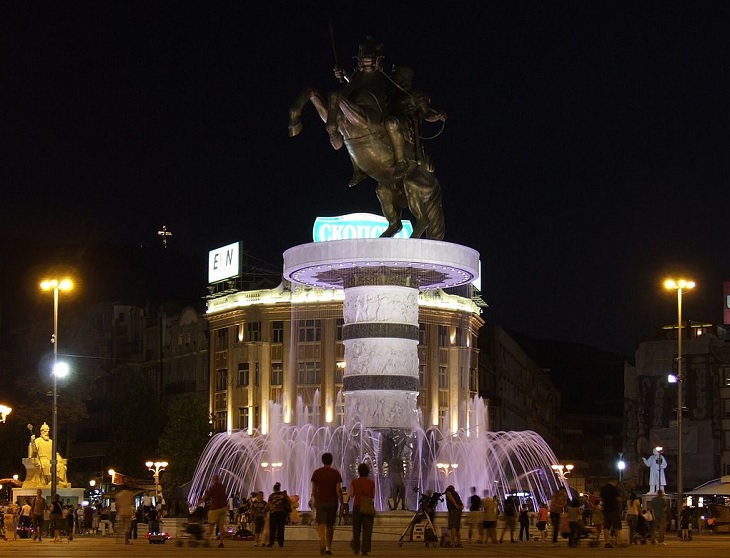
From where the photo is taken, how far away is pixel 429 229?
3638cm

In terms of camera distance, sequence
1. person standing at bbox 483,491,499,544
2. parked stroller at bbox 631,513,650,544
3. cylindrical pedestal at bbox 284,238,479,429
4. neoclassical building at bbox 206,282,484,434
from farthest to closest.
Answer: neoclassical building at bbox 206,282,484,434 → parked stroller at bbox 631,513,650,544 → cylindrical pedestal at bbox 284,238,479,429 → person standing at bbox 483,491,499,544

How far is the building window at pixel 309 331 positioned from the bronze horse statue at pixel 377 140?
58.5 meters

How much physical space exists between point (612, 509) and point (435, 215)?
1012 centimetres

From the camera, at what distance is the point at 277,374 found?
9462 centimetres

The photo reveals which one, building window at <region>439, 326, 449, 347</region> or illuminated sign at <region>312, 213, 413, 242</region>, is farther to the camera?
building window at <region>439, 326, 449, 347</region>

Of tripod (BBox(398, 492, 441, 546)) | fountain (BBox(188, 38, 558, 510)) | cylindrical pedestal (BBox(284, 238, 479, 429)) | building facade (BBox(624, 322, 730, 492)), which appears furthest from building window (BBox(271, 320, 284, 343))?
tripod (BBox(398, 492, 441, 546))

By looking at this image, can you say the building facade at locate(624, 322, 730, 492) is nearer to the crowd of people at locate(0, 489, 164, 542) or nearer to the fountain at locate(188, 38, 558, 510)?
the crowd of people at locate(0, 489, 164, 542)

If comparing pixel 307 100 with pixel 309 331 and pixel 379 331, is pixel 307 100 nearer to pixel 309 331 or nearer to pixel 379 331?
pixel 379 331

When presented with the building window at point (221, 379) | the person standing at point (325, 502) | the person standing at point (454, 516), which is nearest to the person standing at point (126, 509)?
the person standing at point (454, 516)

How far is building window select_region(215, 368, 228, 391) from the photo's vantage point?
96556mm

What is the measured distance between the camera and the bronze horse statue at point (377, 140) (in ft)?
115

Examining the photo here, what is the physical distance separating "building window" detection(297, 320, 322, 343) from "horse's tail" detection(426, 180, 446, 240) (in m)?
58.2

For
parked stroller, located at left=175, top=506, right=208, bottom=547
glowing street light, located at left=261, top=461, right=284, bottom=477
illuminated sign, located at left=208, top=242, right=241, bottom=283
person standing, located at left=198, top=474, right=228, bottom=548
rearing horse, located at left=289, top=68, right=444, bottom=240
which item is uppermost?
illuminated sign, located at left=208, top=242, right=241, bottom=283

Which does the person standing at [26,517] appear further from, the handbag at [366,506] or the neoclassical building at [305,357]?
the neoclassical building at [305,357]
